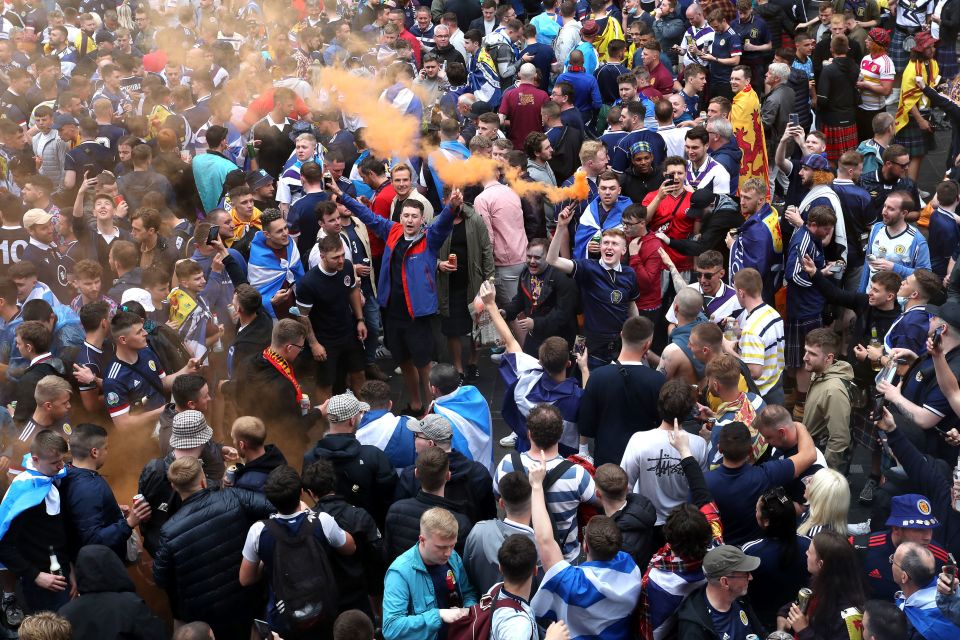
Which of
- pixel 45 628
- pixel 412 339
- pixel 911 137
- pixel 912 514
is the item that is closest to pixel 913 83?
pixel 911 137

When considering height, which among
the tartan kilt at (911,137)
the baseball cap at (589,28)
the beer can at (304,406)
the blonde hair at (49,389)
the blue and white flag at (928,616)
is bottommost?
the tartan kilt at (911,137)

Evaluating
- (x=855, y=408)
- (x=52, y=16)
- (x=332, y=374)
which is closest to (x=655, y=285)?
(x=855, y=408)

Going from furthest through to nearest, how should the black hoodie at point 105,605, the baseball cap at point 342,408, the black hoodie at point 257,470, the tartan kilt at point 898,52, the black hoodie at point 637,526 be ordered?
the tartan kilt at point 898,52 → the baseball cap at point 342,408 → the black hoodie at point 257,470 → the black hoodie at point 637,526 → the black hoodie at point 105,605

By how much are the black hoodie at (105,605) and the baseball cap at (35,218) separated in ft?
14.7

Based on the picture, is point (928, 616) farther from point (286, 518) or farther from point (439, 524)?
point (286, 518)

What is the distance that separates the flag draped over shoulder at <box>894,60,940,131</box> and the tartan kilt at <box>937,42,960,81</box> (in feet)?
5.62

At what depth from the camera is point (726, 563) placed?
460cm

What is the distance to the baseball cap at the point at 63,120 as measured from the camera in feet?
37.7

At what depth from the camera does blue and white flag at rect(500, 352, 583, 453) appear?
664cm

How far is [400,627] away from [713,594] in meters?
1.46

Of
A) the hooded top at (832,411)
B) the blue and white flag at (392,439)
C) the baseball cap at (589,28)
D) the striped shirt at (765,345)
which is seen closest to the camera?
the blue and white flag at (392,439)

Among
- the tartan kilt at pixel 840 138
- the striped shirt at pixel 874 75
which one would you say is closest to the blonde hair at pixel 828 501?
the tartan kilt at pixel 840 138

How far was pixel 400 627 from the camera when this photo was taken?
484 centimetres

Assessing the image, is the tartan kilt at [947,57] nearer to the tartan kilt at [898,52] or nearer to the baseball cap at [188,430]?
the tartan kilt at [898,52]
